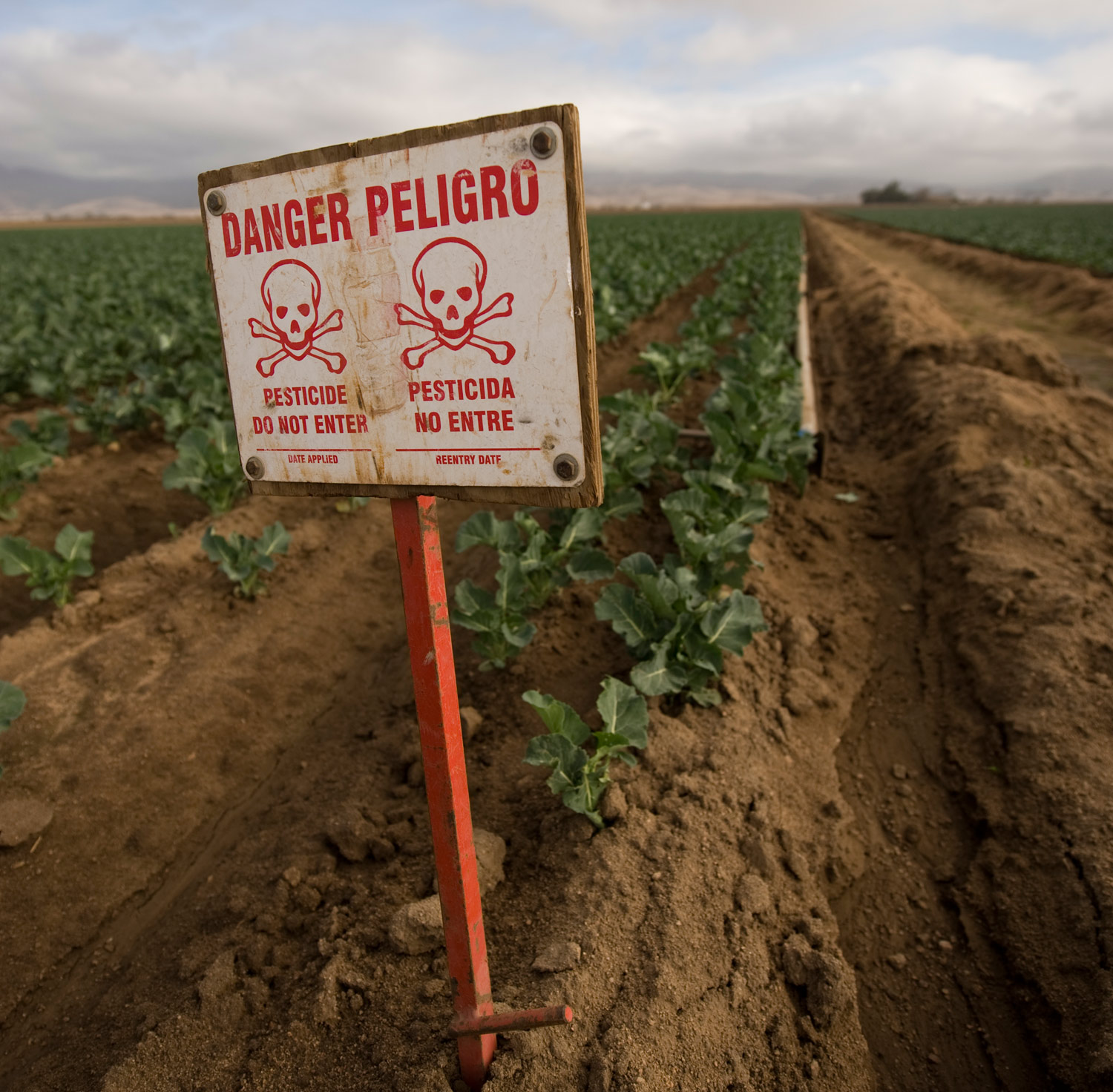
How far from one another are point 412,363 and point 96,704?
314 centimetres

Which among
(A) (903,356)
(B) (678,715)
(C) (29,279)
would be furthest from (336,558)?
(C) (29,279)

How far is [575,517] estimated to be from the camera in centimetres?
368

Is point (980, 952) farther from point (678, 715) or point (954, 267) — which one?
point (954, 267)

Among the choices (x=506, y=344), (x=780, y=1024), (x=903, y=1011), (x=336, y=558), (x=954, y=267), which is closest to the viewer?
(x=506, y=344)

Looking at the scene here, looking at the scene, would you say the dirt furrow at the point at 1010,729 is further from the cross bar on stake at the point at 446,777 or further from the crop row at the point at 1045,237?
the crop row at the point at 1045,237

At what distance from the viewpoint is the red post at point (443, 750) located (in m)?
1.56

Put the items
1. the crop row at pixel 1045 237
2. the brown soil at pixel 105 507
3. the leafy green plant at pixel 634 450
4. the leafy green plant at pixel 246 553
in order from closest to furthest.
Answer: the leafy green plant at pixel 246 553 → the leafy green plant at pixel 634 450 → the brown soil at pixel 105 507 → the crop row at pixel 1045 237

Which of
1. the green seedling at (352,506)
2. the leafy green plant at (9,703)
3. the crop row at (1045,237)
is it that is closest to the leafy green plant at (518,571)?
the leafy green plant at (9,703)

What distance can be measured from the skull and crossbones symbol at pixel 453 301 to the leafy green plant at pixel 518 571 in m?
1.82

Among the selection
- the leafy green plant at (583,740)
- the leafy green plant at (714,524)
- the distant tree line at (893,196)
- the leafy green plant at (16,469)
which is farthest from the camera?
the distant tree line at (893,196)

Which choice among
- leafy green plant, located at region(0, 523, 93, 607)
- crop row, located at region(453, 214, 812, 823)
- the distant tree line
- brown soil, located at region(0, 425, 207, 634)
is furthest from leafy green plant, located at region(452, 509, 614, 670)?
the distant tree line

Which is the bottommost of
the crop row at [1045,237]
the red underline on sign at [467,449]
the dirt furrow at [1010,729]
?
the dirt furrow at [1010,729]

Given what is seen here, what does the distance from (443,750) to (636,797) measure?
1150mm

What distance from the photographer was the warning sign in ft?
4.24
